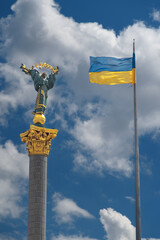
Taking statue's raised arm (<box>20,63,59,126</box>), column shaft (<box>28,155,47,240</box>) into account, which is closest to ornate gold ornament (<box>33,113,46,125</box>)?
statue's raised arm (<box>20,63,59,126</box>)

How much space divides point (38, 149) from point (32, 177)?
3120 mm

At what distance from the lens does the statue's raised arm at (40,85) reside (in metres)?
52.9

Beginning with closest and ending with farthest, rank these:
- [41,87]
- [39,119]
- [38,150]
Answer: [38,150] < [39,119] < [41,87]

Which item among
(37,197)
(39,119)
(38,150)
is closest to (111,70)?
(39,119)

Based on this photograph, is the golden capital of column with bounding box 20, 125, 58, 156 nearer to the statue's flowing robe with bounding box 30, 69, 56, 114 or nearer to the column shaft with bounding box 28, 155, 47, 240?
the column shaft with bounding box 28, 155, 47, 240

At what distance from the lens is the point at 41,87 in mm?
54625

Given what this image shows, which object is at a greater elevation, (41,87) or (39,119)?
(41,87)

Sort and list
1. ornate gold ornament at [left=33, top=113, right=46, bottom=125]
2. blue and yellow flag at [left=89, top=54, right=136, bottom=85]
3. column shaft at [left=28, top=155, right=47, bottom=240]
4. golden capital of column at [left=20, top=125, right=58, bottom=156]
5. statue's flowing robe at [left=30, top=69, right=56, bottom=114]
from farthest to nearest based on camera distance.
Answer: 1. statue's flowing robe at [left=30, top=69, right=56, bottom=114]
2. ornate gold ornament at [left=33, top=113, right=46, bottom=125]
3. golden capital of column at [left=20, top=125, right=58, bottom=156]
4. blue and yellow flag at [left=89, top=54, right=136, bottom=85]
5. column shaft at [left=28, top=155, right=47, bottom=240]

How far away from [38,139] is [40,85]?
23.8 ft

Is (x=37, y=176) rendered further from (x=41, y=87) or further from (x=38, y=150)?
(x=41, y=87)

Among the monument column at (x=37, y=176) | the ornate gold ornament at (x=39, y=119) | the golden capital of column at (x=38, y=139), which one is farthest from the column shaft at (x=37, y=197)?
the ornate gold ornament at (x=39, y=119)

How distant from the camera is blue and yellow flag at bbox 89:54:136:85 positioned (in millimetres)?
47250

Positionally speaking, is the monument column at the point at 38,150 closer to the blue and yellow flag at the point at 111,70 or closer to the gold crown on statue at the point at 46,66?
the gold crown on statue at the point at 46,66

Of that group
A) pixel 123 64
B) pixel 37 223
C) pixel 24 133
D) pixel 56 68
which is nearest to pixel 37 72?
pixel 56 68
